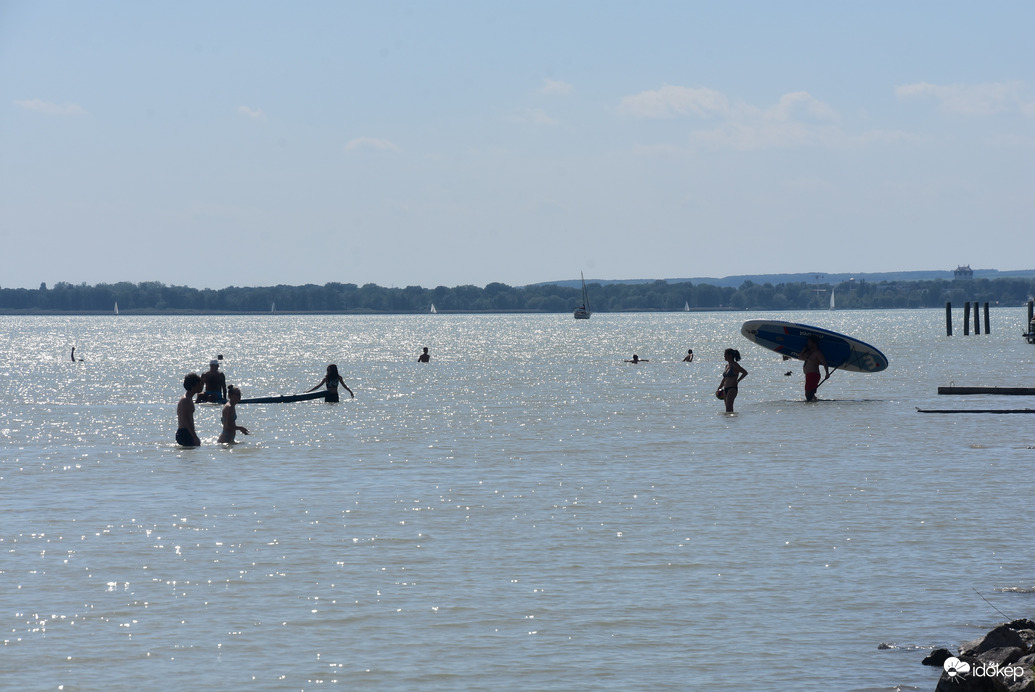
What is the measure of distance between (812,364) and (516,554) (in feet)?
77.0

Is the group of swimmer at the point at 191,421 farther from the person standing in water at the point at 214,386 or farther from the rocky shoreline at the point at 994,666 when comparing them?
the rocky shoreline at the point at 994,666

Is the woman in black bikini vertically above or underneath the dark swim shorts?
above

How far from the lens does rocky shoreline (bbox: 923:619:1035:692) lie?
25.6ft

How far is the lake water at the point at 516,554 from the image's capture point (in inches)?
379

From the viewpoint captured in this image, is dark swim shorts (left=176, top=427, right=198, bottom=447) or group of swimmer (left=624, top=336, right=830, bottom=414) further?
group of swimmer (left=624, top=336, right=830, bottom=414)

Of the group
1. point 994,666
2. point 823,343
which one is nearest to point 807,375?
point 823,343

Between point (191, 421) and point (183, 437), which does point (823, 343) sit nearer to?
point (191, 421)

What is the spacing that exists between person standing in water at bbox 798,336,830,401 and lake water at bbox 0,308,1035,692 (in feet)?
16.3

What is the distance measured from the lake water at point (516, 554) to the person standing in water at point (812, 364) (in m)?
4.96

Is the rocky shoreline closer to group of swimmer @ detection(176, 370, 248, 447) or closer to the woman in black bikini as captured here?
group of swimmer @ detection(176, 370, 248, 447)

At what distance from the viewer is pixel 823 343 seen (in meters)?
38.0

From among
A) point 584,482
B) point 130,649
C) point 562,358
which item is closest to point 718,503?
point 584,482

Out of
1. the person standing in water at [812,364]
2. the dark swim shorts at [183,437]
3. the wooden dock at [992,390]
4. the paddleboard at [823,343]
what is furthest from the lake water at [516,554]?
the paddleboard at [823,343]

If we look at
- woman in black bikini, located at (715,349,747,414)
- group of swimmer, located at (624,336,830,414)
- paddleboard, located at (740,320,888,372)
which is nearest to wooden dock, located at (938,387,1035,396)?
group of swimmer, located at (624,336,830,414)
